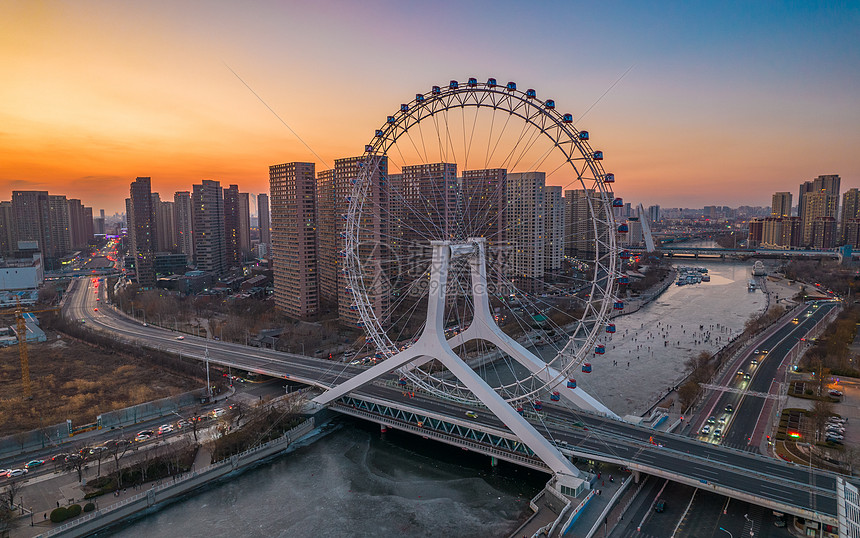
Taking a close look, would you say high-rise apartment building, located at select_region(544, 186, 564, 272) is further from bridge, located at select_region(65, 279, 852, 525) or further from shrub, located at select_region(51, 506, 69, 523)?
shrub, located at select_region(51, 506, 69, 523)

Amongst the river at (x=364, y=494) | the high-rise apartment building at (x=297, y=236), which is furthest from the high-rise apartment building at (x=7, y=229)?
the river at (x=364, y=494)

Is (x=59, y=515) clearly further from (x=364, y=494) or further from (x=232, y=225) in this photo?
(x=232, y=225)

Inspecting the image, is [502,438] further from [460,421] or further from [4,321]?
[4,321]

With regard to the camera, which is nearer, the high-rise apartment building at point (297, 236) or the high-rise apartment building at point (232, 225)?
the high-rise apartment building at point (297, 236)

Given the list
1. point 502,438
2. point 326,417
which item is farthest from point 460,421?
point 326,417

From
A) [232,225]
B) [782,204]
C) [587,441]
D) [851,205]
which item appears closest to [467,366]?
[587,441]

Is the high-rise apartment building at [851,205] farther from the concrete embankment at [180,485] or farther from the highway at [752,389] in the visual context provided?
the concrete embankment at [180,485]
